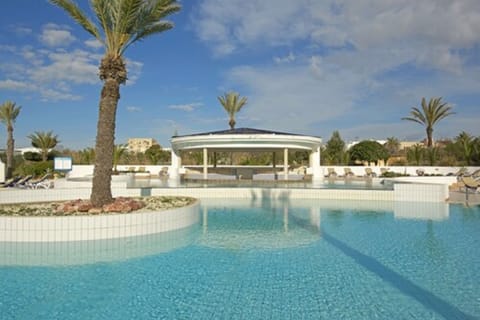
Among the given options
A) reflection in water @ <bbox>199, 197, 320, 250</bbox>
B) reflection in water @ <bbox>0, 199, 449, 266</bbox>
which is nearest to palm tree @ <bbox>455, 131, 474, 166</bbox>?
reflection in water @ <bbox>0, 199, 449, 266</bbox>

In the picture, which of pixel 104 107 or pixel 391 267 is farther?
pixel 104 107

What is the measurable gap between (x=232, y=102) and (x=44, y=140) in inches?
729

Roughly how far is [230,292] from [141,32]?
8.13 meters

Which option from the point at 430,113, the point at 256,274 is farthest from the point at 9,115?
the point at 430,113

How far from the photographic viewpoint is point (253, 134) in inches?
789

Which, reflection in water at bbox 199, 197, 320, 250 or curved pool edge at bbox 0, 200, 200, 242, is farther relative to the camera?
reflection in water at bbox 199, 197, 320, 250

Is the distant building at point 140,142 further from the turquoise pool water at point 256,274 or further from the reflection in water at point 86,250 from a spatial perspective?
the turquoise pool water at point 256,274

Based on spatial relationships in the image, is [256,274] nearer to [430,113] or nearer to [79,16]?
[79,16]

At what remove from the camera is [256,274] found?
5.03 metres

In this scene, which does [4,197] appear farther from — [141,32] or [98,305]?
[98,305]

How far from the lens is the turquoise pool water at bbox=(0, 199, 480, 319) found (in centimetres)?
381

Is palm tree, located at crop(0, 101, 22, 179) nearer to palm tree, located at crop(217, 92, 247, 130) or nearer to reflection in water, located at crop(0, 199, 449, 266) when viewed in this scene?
palm tree, located at crop(217, 92, 247, 130)

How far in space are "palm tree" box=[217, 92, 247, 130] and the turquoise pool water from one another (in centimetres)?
2567

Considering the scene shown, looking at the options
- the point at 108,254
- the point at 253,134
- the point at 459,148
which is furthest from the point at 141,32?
the point at 459,148
